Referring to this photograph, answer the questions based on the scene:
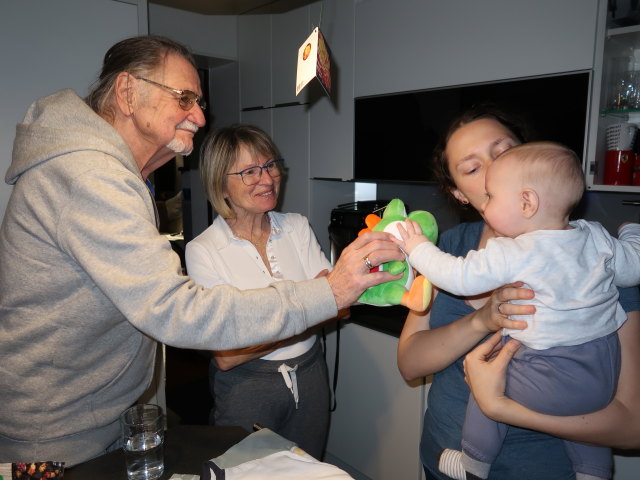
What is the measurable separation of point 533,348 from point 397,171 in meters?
1.57

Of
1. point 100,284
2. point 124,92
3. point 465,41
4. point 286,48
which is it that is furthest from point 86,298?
point 286,48

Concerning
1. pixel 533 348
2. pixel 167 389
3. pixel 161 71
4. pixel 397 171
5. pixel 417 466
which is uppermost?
pixel 161 71

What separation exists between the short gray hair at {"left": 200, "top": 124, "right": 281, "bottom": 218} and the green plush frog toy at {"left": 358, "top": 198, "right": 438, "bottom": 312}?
857mm

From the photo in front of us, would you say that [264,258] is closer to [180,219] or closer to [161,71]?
[161,71]

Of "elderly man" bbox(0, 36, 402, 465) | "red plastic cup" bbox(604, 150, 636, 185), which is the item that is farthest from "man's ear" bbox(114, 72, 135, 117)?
"red plastic cup" bbox(604, 150, 636, 185)

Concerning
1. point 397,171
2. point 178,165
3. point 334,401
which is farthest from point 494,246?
point 178,165

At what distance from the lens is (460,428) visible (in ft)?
3.79

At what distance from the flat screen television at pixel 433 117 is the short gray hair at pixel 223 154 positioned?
823mm

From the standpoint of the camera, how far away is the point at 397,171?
8.09 feet

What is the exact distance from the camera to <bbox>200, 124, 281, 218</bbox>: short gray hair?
1825mm

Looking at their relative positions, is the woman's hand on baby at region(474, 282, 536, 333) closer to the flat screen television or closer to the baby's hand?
the baby's hand

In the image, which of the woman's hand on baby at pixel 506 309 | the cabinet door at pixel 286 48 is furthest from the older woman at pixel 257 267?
the cabinet door at pixel 286 48

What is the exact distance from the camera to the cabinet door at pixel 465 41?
1.76 metres

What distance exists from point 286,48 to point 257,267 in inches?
67.6
